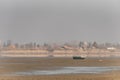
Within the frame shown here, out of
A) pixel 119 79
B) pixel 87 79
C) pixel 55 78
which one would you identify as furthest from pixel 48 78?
pixel 119 79

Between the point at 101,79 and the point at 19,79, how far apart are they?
8865mm

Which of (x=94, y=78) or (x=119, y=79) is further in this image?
(x=94, y=78)

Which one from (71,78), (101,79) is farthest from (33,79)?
(101,79)

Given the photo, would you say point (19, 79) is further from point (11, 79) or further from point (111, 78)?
point (111, 78)

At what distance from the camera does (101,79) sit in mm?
50719

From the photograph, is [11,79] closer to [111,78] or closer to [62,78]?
[62,78]

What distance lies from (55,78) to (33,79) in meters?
2.91

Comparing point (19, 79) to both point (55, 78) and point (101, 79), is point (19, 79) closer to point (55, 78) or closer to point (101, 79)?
point (55, 78)

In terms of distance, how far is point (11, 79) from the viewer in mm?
49688

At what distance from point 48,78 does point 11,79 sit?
4637mm

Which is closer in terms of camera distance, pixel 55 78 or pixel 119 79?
pixel 119 79

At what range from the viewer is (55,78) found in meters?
51.9

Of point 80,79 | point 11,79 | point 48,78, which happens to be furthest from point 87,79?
point 11,79

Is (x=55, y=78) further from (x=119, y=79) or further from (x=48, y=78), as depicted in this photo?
(x=119, y=79)
